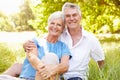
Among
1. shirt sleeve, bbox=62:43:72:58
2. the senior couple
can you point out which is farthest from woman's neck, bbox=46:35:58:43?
shirt sleeve, bbox=62:43:72:58

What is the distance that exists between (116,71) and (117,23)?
13514mm

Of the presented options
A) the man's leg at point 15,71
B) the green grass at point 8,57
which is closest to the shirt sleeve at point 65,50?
the man's leg at point 15,71

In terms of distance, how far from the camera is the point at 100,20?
52.3 feet

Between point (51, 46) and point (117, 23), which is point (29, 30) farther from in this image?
point (51, 46)

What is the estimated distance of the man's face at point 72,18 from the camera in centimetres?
476

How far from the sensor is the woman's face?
4598 millimetres

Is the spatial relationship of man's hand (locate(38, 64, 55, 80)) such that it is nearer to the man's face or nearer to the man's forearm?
the man's forearm

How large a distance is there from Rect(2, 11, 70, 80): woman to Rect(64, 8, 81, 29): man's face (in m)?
0.11

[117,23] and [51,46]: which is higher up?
[51,46]

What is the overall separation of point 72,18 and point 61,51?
0.46 metres

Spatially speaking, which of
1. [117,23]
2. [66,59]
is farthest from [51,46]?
[117,23]

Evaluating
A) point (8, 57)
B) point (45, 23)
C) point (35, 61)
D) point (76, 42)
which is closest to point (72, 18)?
point (76, 42)

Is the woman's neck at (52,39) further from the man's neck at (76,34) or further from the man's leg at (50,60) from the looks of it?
the man's leg at (50,60)

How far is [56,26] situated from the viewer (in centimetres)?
461
